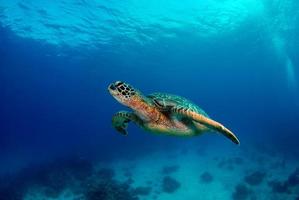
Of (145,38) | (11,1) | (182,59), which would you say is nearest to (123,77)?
(182,59)

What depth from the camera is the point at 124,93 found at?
475cm

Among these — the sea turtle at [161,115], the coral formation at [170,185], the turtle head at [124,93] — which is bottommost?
the turtle head at [124,93]

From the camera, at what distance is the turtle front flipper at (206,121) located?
473 cm

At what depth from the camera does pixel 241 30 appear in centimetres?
3612

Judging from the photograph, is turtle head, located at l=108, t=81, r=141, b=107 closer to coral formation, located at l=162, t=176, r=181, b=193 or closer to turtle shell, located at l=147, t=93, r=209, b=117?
turtle shell, located at l=147, t=93, r=209, b=117

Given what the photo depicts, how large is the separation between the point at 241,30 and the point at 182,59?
49.4ft

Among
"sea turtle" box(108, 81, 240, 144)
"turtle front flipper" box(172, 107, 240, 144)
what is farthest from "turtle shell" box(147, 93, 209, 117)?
"turtle front flipper" box(172, 107, 240, 144)

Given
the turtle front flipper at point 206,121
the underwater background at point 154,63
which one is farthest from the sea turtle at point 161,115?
the underwater background at point 154,63

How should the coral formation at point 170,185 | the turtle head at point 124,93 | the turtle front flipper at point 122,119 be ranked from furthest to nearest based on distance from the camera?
the coral formation at point 170,185 < the turtle front flipper at point 122,119 < the turtle head at point 124,93

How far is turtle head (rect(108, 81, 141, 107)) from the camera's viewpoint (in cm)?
458

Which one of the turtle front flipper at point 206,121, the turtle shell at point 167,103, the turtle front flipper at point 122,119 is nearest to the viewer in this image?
the turtle front flipper at point 206,121

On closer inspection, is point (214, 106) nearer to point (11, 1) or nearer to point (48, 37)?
point (48, 37)

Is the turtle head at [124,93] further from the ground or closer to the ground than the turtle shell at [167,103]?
closer to the ground

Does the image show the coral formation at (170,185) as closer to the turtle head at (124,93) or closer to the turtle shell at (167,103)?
the turtle shell at (167,103)
